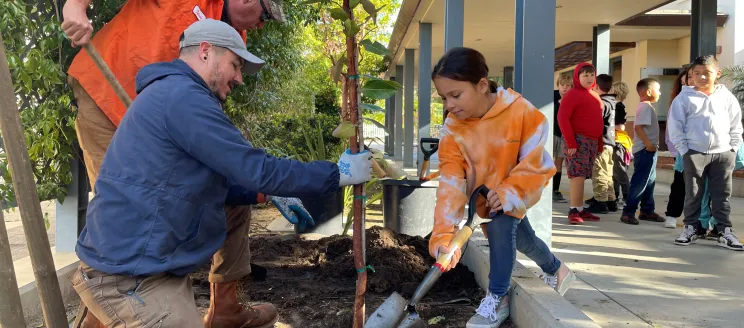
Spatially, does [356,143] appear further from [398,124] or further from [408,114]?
[398,124]

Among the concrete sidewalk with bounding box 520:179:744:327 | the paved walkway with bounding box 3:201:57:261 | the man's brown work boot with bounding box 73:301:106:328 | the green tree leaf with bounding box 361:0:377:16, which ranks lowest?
the paved walkway with bounding box 3:201:57:261

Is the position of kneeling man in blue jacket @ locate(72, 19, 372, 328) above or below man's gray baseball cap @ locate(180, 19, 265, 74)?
below

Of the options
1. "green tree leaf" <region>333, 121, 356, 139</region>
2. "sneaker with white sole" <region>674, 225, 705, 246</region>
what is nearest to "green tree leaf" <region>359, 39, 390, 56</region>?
"green tree leaf" <region>333, 121, 356, 139</region>

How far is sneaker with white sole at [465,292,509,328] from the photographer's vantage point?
9.29 ft

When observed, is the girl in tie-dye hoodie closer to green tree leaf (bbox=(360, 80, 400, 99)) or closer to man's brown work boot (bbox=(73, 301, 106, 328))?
green tree leaf (bbox=(360, 80, 400, 99))

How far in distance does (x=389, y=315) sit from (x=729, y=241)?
3750mm

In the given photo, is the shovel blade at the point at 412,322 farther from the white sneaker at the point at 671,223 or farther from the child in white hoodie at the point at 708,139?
the white sneaker at the point at 671,223

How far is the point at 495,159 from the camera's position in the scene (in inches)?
119

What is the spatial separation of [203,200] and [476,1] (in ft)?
28.0

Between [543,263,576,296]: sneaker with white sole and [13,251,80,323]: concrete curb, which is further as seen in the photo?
[543,263,576,296]: sneaker with white sole

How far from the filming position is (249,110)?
9.01 meters

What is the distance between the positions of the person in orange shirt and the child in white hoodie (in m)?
3.84

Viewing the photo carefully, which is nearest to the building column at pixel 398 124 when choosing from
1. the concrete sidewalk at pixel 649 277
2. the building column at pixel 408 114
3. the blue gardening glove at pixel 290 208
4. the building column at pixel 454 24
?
the building column at pixel 408 114

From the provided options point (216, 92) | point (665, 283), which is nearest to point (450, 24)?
point (665, 283)
